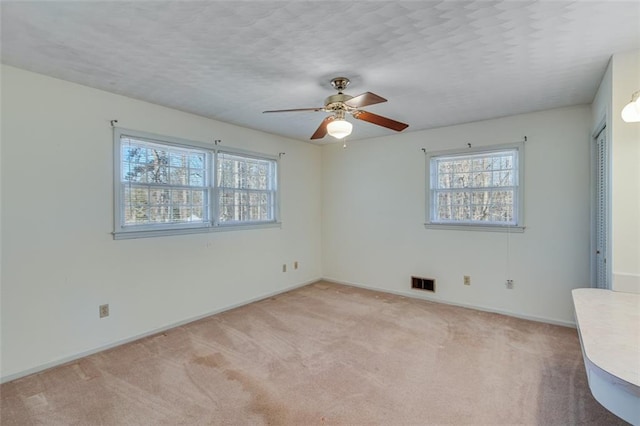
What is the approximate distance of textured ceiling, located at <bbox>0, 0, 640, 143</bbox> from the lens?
173 cm

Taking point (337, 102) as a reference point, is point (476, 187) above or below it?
below

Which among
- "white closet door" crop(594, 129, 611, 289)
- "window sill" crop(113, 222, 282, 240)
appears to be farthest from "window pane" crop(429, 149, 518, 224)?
"window sill" crop(113, 222, 282, 240)

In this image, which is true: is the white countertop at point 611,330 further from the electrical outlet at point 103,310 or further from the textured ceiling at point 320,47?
the electrical outlet at point 103,310

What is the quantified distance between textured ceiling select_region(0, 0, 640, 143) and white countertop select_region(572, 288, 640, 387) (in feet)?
5.55

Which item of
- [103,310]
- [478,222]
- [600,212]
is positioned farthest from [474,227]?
[103,310]

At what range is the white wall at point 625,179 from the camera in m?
2.19

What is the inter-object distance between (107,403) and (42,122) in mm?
2297

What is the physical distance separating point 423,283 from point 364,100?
10.2 ft

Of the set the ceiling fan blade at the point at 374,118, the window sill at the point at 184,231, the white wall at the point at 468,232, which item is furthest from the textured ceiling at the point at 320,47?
the window sill at the point at 184,231

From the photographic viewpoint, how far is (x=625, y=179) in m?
2.22

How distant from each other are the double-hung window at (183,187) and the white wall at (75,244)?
0.37ft

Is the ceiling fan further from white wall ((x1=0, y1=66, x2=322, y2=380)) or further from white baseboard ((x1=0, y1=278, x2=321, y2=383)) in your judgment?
white baseboard ((x1=0, y1=278, x2=321, y2=383))

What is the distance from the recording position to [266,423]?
1.96 metres

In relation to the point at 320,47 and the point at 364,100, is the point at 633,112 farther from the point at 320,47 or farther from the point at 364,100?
the point at 320,47
